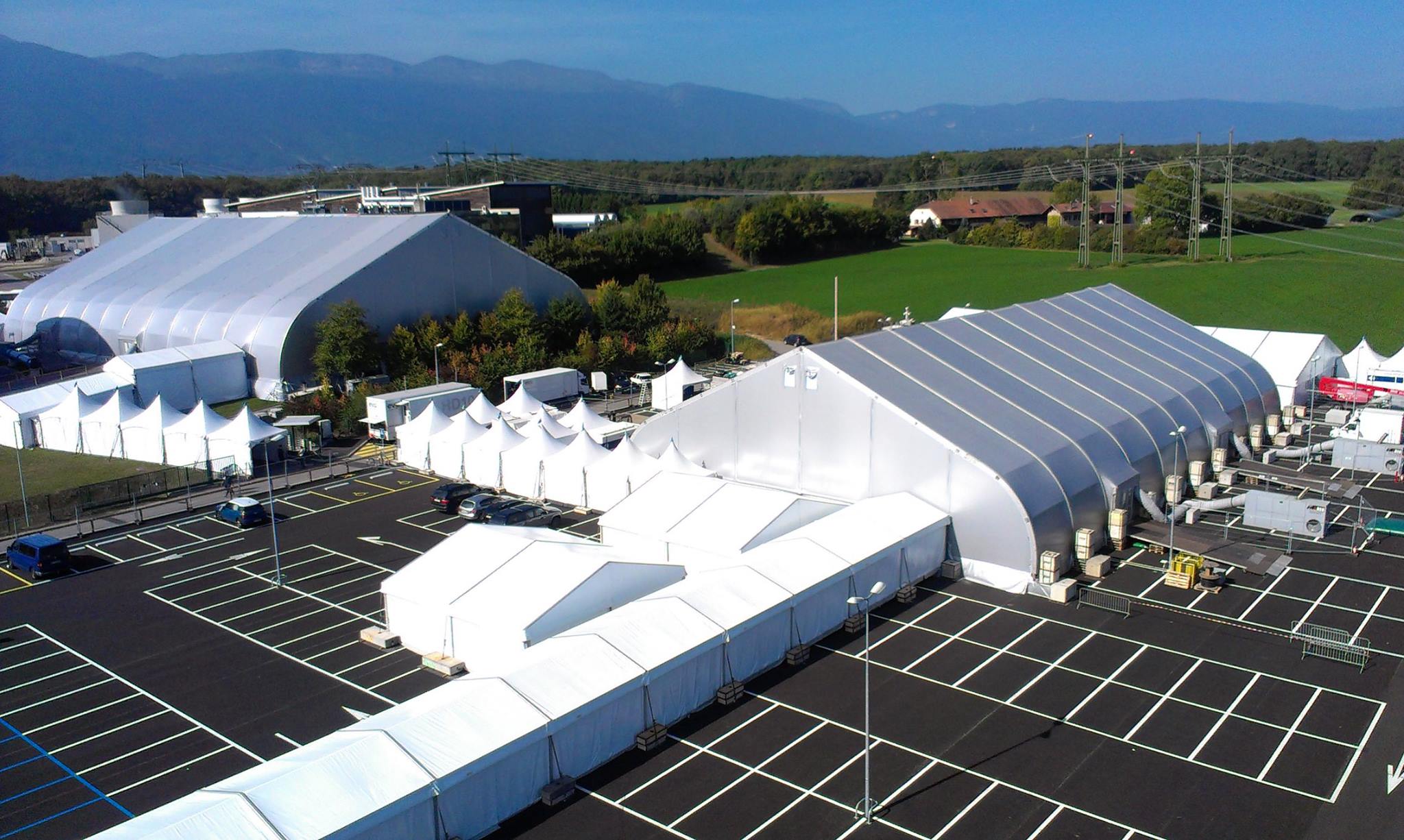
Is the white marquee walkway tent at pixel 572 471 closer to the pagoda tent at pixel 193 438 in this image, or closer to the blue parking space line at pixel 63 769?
the pagoda tent at pixel 193 438

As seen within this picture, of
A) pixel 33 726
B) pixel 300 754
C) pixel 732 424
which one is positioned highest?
pixel 732 424

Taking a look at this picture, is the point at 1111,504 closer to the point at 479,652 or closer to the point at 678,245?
the point at 479,652

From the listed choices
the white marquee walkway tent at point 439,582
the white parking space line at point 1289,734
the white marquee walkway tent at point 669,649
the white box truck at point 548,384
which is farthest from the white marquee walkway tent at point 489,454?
the white parking space line at point 1289,734

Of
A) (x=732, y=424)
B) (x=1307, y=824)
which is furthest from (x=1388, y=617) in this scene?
(x=732, y=424)

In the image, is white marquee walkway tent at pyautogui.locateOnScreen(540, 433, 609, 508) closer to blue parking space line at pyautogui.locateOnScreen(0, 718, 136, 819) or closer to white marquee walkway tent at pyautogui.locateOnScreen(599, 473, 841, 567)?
white marquee walkway tent at pyautogui.locateOnScreen(599, 473, 841, 567)

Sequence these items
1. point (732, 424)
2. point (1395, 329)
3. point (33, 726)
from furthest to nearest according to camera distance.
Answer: point (1395, 329)
point (732, 424)
point (33, 726)

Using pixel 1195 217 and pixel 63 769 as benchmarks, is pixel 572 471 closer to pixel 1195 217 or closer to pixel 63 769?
pixel 63 769
